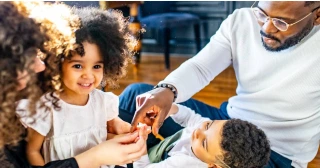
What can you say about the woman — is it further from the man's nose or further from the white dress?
the man's nose

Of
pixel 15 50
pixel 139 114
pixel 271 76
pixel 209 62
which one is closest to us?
pixel 15 50

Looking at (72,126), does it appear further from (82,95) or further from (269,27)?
(269,27)

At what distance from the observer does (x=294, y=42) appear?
4.10 ft

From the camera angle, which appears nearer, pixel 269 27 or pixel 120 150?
pixel 120 150

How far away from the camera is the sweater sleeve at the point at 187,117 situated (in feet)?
4.62

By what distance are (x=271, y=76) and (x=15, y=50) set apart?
0.85 m

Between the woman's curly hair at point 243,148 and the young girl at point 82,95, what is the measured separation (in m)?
0.35

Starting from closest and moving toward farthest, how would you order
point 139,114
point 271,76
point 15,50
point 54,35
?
point 15,50
point 54,35
point 139,114
point 271,76

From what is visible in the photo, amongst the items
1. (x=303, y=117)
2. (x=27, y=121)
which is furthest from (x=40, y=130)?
(x=303, y=117)

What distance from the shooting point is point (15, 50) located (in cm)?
Answer: 72

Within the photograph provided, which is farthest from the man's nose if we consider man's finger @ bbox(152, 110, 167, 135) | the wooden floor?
the wooden floor

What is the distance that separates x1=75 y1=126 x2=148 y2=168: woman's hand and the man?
0.10m

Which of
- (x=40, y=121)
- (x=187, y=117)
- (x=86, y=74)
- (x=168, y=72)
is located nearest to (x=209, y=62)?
(x=187, y=117)

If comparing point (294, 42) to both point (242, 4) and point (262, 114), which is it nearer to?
point (262, 114)
